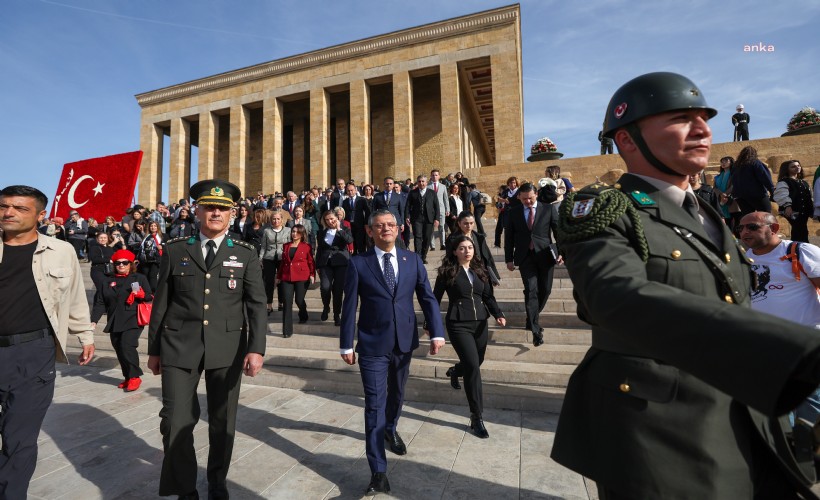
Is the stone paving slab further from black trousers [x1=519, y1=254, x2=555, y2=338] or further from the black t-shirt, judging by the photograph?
black trousers [x1=519, y1=254, x2=555, y2=338]

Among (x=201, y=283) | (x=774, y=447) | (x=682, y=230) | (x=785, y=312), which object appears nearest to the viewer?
(x=774, y=447)

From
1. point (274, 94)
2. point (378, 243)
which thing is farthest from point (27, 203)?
point (274, 94)

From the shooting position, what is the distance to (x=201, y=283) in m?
3.31

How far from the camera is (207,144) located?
3044cm

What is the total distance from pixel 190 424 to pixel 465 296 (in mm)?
2844

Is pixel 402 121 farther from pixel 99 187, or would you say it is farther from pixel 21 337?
pixel 21 337

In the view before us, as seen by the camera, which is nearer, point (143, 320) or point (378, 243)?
point (378, 243)

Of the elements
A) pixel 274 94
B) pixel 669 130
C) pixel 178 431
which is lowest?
pixel 178 431

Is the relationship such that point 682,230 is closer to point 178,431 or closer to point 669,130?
point 669,130

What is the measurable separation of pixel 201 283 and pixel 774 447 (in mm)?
3428

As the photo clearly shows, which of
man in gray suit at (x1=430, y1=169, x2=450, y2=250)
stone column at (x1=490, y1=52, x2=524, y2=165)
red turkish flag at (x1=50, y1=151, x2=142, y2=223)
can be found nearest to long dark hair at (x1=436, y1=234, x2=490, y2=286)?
man in gray suit at (x1=430, y1=169, x2=450, y2=250)

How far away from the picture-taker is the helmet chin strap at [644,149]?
4.77ft

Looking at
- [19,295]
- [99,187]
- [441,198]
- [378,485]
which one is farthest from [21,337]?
[99,187]

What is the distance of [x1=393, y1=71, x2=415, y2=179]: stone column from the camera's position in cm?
2542
